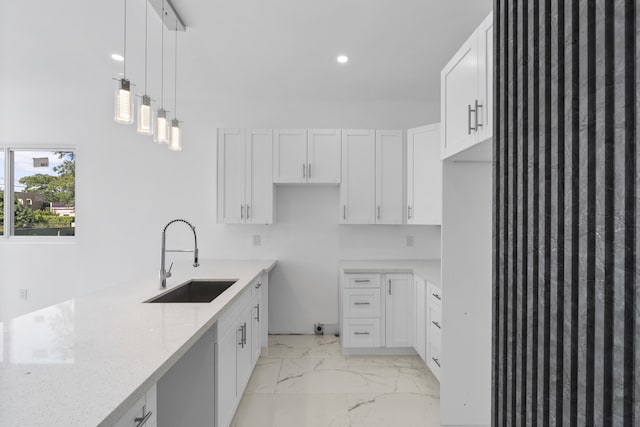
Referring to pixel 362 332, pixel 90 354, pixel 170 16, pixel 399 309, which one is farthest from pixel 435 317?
pixel 170 16

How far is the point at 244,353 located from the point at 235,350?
30cm

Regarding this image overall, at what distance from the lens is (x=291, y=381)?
2758 mm

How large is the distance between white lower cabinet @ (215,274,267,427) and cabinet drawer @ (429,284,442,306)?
4.72 feet

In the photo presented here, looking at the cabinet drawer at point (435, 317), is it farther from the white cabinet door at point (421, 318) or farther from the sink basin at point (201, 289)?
the sink basin at point (201, 289)

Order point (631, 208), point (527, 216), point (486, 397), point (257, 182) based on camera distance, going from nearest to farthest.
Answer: point (631, 208)
point (527, 216)
point (486, 397)
point (257, 182)

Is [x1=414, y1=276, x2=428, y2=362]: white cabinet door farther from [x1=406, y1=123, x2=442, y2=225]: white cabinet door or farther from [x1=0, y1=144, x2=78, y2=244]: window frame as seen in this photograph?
[x1=0, y1=144, x2=78, y2=244]: window frame

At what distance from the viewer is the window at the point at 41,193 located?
12.5 feet

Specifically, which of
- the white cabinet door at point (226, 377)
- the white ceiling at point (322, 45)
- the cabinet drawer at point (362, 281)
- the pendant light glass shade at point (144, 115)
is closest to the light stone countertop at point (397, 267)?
the cabinet drawer at point (362, 281)

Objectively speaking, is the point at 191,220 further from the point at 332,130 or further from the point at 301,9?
the point at 301,9

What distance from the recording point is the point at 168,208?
12.4 ft

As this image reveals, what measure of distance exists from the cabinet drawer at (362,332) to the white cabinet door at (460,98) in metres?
1.85

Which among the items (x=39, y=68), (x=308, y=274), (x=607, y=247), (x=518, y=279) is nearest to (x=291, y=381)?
(x=308, y=274)

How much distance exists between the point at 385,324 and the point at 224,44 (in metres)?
2.81

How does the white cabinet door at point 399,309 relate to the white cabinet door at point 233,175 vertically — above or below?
below
